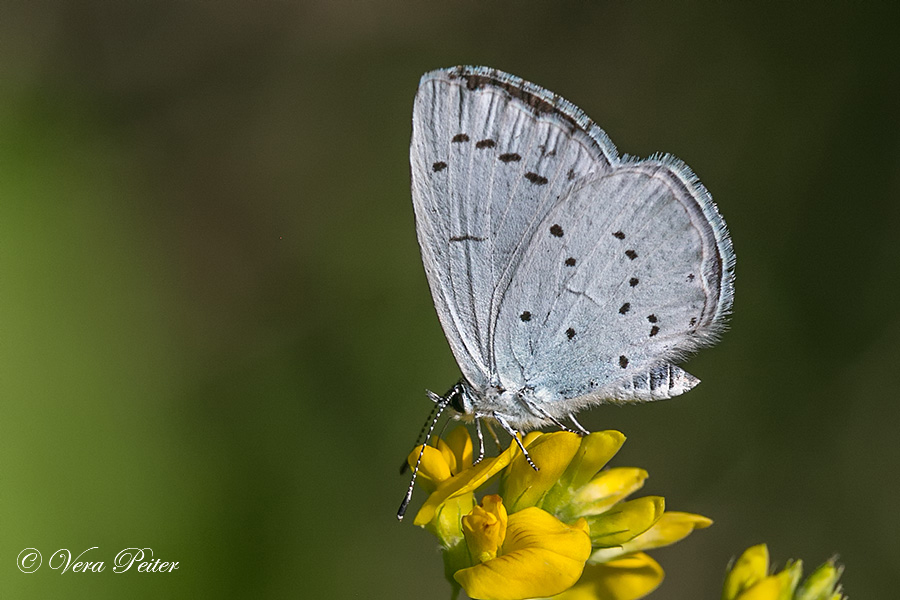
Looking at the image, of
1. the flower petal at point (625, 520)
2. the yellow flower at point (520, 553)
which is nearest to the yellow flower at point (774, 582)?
the flower petal at point (625, 520)

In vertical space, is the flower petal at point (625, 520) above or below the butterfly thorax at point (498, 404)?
below

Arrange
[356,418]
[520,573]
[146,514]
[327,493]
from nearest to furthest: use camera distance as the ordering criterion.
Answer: [520,573], [146,514], [327,493], [356,418]

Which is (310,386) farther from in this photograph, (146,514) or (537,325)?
(537,325)

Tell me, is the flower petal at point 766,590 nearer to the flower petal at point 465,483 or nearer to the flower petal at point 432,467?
the flower petal at point 465,483

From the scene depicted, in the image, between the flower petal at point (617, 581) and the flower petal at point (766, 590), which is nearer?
the flower petal at point (766, 590)

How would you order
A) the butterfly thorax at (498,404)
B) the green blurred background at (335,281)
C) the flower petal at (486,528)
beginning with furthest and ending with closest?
the green blurred background at (335,281), the butterfly thorax at (498,404), the flower petal at (486,528)

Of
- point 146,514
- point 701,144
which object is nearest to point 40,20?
point 146,514

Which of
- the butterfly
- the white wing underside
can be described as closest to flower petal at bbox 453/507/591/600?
the butterfly
